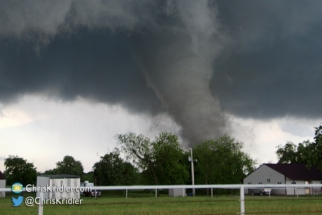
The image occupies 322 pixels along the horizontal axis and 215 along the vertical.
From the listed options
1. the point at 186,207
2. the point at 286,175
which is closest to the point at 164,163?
the point at 286,175

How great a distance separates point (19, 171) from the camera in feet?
303

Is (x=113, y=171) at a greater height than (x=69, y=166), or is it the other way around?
(x=69, y=166)

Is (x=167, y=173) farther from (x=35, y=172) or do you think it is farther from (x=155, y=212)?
(x=155, y=212)

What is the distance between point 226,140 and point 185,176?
11.0 m

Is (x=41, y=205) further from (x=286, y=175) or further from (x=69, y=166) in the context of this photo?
(x=69, y=166)

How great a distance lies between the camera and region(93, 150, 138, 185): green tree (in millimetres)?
79688

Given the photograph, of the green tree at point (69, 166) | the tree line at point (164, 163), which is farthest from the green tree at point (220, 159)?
the green tree at point (69, 166)

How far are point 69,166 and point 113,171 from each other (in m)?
28.1

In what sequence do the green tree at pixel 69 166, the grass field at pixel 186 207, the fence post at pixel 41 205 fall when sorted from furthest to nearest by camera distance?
A: 1. the green tree at pixel 69 166
2. the grass field at pixel 186 207
3. the fence post at pixel 41 205

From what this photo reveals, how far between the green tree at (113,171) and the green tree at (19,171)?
18.4 metres

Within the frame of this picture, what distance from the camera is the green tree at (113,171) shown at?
79.7 m

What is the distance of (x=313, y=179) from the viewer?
80.7 meters

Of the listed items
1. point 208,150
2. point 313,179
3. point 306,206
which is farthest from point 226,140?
point 306,206

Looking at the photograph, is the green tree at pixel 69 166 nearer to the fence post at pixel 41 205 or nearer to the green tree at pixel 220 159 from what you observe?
the green tree at pixel 220 159
